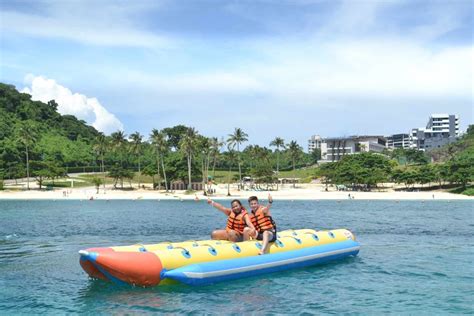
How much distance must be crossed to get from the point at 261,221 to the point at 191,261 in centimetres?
299

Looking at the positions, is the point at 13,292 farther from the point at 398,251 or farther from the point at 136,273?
the point at 398,251

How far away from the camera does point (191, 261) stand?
13.5 m

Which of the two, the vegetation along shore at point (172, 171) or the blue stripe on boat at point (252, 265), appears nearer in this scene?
the blue stripe on boat at point (252, 265)

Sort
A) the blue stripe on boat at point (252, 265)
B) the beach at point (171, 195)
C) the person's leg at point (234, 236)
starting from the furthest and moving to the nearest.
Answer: the beach at point (171, 195)
the person's leg at point (234, 236)
the blue stripe on boat at point (252, 265)

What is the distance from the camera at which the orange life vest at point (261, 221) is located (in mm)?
15508

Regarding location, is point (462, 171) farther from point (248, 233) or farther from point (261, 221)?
point (248, 233)

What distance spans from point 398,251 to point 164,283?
11.9m

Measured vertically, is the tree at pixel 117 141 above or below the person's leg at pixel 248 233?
above

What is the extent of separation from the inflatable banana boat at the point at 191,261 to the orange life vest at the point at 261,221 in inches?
20.5

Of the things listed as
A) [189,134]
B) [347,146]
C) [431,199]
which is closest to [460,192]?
[431,199]

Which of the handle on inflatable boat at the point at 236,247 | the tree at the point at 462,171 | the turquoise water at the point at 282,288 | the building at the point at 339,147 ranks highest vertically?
the building at the point at 339,147

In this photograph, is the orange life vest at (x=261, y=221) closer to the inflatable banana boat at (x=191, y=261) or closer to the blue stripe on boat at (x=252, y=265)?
the inflatable banana boat at (x=191, y=261)

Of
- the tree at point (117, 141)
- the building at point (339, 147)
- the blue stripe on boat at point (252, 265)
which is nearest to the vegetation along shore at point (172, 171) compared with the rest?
the tree at point (117, 141)

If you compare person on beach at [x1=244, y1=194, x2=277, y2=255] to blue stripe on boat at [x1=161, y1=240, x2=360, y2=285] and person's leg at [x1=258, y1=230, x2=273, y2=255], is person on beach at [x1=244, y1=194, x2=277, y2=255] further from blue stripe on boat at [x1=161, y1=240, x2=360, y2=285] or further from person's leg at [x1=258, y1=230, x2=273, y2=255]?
blue stripe on boat at [x1=161, y1=240, x2=360, y2=285]
